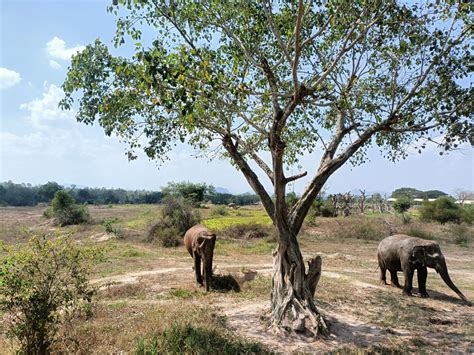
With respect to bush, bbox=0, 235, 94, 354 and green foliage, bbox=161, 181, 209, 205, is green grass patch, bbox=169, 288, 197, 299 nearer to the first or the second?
bush, bbox=0, 235, 94, 354

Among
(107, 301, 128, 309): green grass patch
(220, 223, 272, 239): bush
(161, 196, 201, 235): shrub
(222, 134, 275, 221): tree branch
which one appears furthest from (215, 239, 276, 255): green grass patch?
(222, 134, 275, 221): tree branch

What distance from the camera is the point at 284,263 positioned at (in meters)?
9.35

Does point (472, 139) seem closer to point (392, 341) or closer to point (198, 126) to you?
point (392, 341)

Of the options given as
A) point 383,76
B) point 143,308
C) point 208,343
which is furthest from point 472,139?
point 143,308

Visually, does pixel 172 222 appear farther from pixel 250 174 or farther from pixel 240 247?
pixel 250 174

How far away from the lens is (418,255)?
1272 cm

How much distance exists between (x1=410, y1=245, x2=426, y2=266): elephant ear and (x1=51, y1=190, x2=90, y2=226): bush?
31.7 m

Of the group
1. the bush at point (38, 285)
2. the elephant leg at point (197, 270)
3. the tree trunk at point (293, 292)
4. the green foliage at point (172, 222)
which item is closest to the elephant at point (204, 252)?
the elephant leg at point (197, 270)

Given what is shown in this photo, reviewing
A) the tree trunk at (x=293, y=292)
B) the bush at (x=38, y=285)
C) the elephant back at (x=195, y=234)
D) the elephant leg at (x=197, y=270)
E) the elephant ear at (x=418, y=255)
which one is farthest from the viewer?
the elephant back at (x=195, y=234)

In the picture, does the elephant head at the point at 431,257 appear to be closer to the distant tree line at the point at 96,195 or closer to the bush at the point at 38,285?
the bush at the point at 38,285

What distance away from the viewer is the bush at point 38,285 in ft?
20.9

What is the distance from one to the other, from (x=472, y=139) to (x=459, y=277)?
1033cm

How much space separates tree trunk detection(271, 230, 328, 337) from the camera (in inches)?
339

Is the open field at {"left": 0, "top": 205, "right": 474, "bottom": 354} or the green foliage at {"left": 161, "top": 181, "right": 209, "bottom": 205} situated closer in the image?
the open field at {"left": 0, "top": 205, "right": 474, "bottom": 354}
